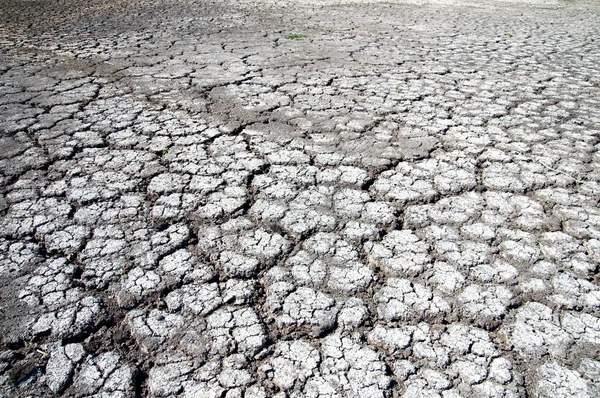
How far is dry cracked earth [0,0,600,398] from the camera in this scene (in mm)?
1417

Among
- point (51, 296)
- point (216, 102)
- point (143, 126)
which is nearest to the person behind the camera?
point (51, 296)

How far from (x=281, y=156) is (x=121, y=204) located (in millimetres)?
878

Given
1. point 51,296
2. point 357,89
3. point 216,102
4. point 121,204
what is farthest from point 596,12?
point 51,296

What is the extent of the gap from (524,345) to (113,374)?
1266mm

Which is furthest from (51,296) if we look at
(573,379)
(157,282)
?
(573,379)

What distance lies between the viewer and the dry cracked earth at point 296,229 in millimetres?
1417

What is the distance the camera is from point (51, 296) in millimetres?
1632

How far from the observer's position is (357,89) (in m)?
3.62

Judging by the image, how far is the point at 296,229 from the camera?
79.0 inches

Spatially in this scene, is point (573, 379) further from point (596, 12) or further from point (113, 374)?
point (596, 12)

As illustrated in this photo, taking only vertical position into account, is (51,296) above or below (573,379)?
above

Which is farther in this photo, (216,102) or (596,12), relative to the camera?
(596,12)

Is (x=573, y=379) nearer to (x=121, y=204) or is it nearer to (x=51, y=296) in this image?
(x=51, y=296)

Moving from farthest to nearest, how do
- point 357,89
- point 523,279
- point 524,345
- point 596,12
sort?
1. point 596,12
2. point 357,89
3. point 523,279
4. point 524,345
